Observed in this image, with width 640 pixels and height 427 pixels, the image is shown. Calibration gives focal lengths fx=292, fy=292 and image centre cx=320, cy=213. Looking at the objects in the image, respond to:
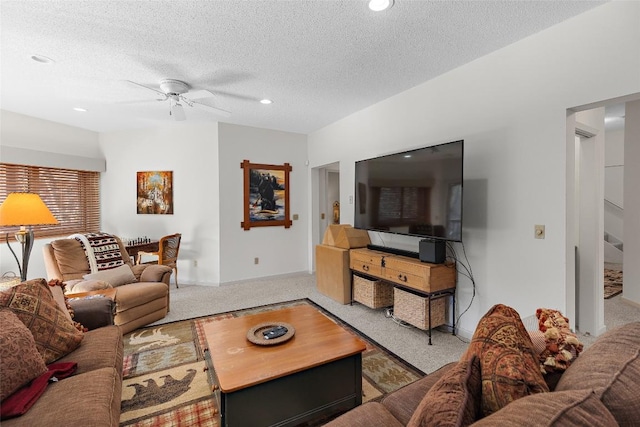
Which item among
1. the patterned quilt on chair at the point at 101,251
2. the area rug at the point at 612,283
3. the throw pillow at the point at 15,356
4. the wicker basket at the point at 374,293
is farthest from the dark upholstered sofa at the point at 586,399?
the area rug at the point at 612,283

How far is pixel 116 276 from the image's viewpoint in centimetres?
319

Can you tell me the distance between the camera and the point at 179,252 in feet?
15.8

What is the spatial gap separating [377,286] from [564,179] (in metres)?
1.97

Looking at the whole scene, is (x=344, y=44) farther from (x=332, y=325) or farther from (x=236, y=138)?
(x=236, y=138)

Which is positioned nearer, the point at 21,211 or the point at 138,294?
Answer: the point at 21,211

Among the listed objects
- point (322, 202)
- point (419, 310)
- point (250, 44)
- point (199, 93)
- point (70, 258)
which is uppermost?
point (250, 44)

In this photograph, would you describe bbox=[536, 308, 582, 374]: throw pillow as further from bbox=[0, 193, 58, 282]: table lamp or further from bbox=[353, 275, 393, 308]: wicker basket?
bbox=[0, 193, 58, 282]: table lamp

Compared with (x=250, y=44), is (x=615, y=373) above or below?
below

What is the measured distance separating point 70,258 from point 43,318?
79.1 inches

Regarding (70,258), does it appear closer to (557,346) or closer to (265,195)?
(265,195)

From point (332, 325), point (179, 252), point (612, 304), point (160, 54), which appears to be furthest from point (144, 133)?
point (612, 304)

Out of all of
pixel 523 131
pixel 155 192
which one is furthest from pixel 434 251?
pixel 155 192

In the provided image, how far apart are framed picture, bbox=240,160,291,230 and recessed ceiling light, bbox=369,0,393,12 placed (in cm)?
338

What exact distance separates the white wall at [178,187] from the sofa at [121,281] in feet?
4.21
